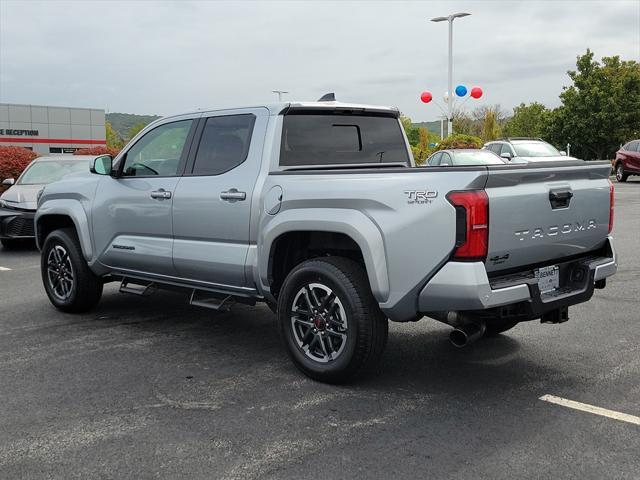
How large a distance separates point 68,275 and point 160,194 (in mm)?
1774

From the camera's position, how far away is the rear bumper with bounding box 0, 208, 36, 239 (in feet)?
37.5

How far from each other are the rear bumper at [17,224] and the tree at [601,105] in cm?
3962

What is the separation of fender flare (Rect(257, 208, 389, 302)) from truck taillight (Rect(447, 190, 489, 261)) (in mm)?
525

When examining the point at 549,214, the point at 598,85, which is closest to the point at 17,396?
the point at 549,214

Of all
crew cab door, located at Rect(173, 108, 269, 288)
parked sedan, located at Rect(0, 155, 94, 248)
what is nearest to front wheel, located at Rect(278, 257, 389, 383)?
crew cab door, located at Rect(173, 108, 269, 288)

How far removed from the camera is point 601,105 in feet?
143

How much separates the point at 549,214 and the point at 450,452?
1.66 meters

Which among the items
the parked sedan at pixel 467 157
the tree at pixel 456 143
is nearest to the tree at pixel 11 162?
the parked sedan at pixel 467 157

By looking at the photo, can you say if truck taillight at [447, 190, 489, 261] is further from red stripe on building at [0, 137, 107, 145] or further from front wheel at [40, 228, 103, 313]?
red stripe on building at [0, 137, 107, 145]

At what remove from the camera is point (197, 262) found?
214 inches

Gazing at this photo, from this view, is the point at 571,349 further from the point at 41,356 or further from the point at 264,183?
the point at 41,356

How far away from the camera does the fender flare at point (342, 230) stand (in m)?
4.26

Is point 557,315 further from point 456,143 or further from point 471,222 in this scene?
point 456,143

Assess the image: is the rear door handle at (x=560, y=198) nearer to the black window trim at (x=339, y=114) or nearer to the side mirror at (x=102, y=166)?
the black window trim at (x=339, y=114)
